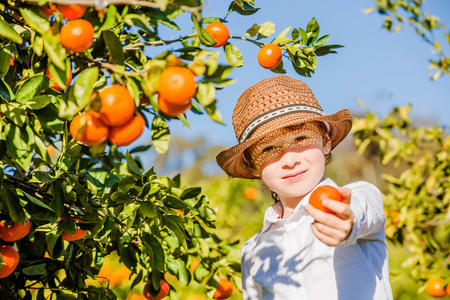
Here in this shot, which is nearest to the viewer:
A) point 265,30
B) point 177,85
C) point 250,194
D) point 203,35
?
point 177,85

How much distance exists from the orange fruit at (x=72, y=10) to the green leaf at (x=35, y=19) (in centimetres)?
4

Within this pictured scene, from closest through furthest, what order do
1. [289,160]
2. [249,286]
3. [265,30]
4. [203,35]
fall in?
[203,35] → [265,30] → [289,160] → [249,286]

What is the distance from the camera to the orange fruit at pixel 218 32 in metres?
1.20

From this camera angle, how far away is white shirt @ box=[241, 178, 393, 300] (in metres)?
1.39

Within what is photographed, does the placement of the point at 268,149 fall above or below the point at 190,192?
above

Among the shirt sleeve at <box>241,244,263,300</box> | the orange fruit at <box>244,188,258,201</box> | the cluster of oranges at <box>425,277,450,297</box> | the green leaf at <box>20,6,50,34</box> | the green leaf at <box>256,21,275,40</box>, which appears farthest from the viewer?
the orange fruit at <box>244,188,258,201</box>

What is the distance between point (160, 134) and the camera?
102 cm

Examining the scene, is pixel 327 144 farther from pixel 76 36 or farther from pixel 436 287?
pixel 436 287

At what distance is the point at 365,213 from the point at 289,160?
16.4 inches

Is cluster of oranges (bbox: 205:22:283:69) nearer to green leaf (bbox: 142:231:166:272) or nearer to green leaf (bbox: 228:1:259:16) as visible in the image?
green leaf (bbox: 228:1:259:16)

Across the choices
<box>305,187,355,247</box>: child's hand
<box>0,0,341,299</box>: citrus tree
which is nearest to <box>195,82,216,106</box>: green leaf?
<box>0,0,341,299</box>: citrus tree

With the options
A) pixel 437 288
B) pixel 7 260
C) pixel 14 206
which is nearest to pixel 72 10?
pixel 14 206

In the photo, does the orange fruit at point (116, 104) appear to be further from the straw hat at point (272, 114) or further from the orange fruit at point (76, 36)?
the straw hat at point (272, 114)

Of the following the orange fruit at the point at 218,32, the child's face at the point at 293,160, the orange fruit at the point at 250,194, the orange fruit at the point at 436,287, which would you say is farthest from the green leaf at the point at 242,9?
the orange fruit at the point at 250,194
